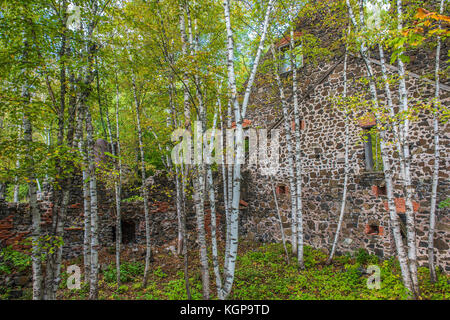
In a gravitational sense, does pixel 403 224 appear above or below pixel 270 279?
above

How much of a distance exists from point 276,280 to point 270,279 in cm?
15

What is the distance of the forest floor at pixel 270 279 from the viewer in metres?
4.59

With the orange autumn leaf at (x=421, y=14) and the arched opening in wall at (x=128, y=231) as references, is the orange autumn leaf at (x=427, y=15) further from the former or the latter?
the arched opening in wall at (x=128, y=231)

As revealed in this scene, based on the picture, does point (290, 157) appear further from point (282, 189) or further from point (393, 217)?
point (393, 217)

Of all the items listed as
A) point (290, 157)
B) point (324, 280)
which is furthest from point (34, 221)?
point (324, 280)

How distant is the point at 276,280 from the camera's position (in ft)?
18.2

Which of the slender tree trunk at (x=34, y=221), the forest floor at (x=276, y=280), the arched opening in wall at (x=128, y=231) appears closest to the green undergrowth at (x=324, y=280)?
the forest floor at (x=276, y=280)

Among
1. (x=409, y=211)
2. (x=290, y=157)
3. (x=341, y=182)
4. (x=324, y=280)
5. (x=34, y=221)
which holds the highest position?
(x=290, y=157)

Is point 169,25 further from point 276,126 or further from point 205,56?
point 276,126

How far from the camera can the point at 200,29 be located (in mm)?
5828

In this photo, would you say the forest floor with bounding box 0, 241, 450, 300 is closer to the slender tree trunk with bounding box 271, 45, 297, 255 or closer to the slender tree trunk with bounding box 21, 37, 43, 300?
the slender tree trunk with bounding box 271, 45, 297, 255

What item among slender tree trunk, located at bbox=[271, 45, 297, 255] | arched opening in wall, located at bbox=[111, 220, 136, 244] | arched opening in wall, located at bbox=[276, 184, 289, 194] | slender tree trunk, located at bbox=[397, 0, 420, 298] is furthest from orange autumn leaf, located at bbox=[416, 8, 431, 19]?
arched opening in wall, located at bbox=[111, 220, 136, 244]

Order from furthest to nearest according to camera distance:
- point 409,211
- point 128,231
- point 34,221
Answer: point 128,231
point 409,211
point 34,221
